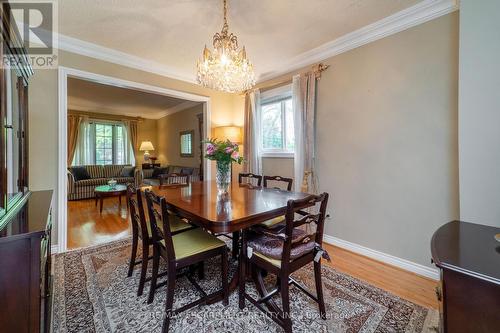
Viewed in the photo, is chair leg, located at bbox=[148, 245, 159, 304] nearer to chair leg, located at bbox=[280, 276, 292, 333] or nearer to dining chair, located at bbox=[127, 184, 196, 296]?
dining chair, located at bbox=[127, 184, 196, 296]

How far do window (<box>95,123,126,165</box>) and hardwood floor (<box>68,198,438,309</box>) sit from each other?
113 inches

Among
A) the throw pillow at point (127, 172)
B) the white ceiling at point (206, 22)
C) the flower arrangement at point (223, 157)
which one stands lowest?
the throw pillow at point (127, 172)

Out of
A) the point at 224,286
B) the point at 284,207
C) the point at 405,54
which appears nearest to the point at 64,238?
the point at 224,286

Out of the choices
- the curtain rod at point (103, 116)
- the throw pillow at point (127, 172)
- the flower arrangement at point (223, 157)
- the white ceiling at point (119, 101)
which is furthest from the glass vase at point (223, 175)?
the curtain rod at point (103, 116)

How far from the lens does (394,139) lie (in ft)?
7.54

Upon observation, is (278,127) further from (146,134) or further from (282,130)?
(146,134)

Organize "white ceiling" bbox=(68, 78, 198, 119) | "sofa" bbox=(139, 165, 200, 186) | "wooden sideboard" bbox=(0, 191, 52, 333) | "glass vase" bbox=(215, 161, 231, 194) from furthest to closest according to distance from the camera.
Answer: "sofa" bbox=(139, 165, 200, 186) < "white ceiling" bbox=(68, 78, 198, 119) < "glass vase" bbox=(215, 161, 231, 194) < "wooden sideboard" bbox=(0, 191, 52, 333)

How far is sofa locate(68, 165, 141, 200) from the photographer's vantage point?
215 inches

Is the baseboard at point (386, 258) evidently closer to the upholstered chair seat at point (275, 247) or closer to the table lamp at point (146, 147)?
the upholstered chair seat at point (275, 247)

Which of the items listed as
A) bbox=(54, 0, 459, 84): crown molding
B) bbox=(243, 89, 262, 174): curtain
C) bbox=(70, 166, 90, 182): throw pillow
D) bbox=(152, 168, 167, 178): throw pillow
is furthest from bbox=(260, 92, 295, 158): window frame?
bbox=(70, 166, 90, 182): throw pillow

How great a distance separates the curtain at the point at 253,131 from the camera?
370 centimetres

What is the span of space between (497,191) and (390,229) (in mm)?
1068

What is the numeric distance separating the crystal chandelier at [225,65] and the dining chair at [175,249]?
1.26 meters

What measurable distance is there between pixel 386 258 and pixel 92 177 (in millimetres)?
6802
